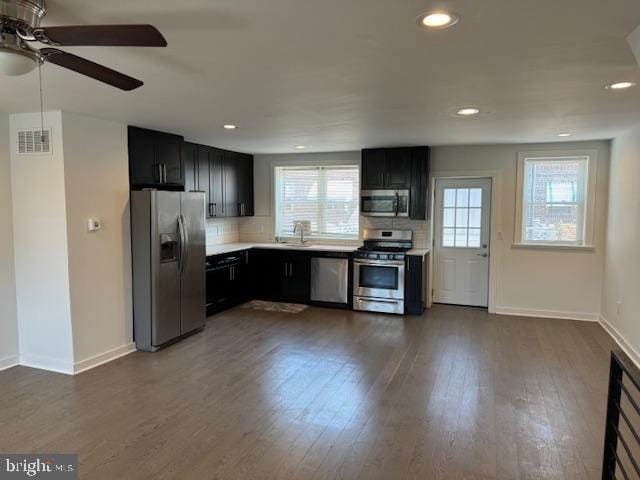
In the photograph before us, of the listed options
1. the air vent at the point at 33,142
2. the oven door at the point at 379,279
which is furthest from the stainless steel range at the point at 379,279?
the air vent at the point at 33,142

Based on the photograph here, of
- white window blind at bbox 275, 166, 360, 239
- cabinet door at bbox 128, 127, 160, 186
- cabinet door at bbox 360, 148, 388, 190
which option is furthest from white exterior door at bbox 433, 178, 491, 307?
cabinet door at bbox 128, 127, 160, 186

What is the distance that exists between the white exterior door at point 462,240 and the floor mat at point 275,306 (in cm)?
207

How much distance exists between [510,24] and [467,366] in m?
3.10

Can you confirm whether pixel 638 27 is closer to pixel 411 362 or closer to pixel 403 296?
pixel 411 362

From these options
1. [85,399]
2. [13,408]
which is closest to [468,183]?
[85,399]

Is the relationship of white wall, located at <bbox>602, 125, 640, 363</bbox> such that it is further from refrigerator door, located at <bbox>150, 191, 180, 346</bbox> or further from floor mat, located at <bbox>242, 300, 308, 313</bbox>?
refrigerator door, located at <bbox>150, 191, 180, 346</bbox>

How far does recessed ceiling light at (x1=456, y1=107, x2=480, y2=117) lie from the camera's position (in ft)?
11.7

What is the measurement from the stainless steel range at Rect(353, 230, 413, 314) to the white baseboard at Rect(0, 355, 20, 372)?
393 cm

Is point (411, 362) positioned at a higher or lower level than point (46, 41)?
lower

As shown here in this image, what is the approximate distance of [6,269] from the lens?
4.00m

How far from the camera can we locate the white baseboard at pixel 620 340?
164 inches

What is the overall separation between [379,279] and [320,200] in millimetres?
1765

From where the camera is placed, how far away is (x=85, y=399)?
3385 millimetres

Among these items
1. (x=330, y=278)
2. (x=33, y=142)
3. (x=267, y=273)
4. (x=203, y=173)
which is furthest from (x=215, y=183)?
(x=33, y=142)
